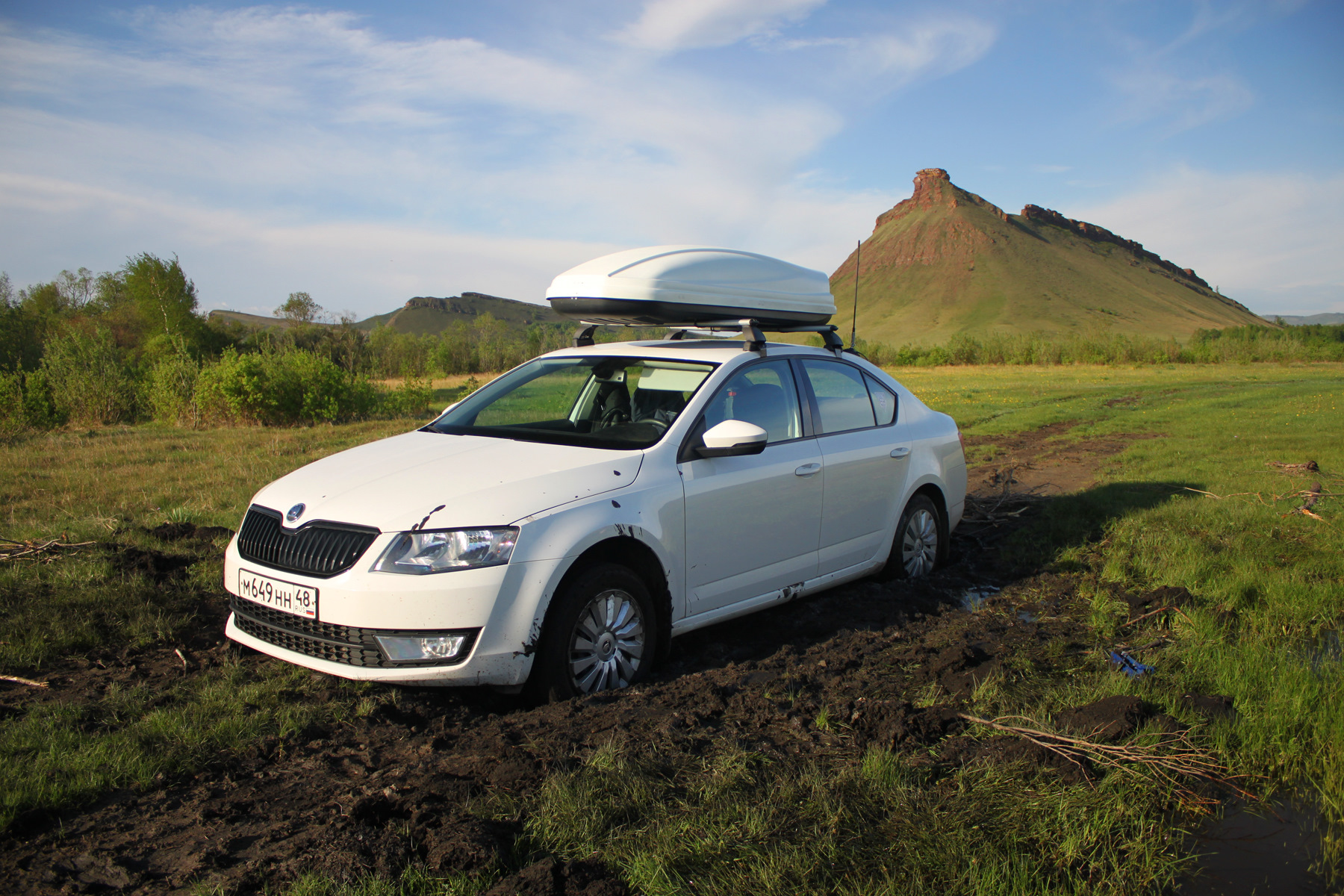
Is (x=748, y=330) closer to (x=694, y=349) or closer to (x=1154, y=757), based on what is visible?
(x=694, y=349)

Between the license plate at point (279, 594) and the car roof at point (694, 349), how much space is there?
2267 millimetres

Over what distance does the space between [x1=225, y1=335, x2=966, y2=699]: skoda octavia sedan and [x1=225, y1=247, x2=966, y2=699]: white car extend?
0.01m

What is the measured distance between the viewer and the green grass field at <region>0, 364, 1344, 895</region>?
2.42 m

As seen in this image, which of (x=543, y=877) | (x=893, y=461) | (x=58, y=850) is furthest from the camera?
(x=893, y=461)

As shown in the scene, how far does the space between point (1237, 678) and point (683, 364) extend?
3.11 metres

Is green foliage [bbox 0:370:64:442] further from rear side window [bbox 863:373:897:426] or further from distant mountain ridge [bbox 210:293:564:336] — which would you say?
distant mountain ridge [bbox 210:293:564:336]

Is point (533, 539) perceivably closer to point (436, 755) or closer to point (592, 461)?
point (592, 461)

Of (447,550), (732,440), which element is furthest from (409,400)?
(447,550)

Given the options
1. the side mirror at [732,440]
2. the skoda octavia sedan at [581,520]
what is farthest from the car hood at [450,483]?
the side mirror at [732,440]

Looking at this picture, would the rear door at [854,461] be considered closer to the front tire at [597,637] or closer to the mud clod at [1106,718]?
the front tire at [597,637]

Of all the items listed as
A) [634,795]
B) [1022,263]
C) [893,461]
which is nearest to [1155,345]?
[893,461]

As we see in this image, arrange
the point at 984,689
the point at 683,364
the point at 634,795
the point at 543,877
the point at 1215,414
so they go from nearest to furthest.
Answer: the point at 543,877 → the point at 634,795 → the point at 984,689 → the point at 683,364 → the point at 1215,414

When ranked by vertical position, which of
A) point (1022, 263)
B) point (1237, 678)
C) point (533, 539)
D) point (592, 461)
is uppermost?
point (1022, 263)

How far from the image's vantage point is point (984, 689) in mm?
3650
